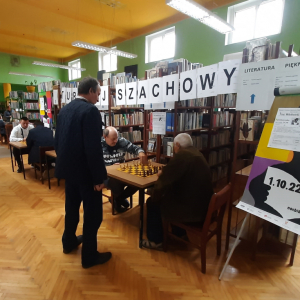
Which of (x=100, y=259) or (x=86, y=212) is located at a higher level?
(x=86, y=212)

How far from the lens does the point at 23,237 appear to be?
95.4 inches

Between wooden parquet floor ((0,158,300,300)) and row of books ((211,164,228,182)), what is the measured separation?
1.87 m

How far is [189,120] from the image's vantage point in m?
3.38

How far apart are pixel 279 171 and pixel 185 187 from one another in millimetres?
738

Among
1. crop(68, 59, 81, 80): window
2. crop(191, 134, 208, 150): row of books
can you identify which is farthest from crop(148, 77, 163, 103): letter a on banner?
crop(68, 59, 81, 80): window

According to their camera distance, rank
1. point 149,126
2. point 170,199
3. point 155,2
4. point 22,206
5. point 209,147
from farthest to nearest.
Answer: point 155,2, point 209,147, point 149,126, point 22,206, point 170,199

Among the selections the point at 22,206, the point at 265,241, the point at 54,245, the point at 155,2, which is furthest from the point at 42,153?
the point at 155,2

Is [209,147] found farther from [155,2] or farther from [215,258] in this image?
[155,2]

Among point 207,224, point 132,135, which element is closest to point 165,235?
point 207,224

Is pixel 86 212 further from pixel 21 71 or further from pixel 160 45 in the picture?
pixel 21 71

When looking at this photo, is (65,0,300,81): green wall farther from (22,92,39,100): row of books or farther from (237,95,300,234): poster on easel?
(22,92,39,100): row of books

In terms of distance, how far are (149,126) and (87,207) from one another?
6.70 feet

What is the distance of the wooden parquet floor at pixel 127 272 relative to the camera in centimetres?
171

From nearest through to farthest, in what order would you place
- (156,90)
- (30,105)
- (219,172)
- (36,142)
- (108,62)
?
(156,90), (36,142), (219,172), (30,105), (108,62)
